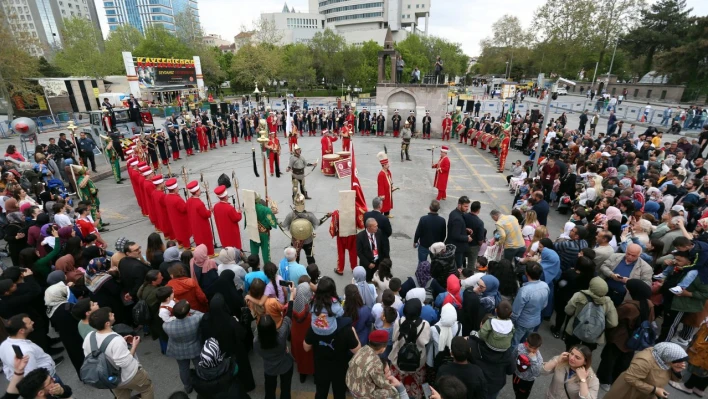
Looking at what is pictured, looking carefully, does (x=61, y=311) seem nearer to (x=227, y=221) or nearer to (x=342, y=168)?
(x=227, y=221)

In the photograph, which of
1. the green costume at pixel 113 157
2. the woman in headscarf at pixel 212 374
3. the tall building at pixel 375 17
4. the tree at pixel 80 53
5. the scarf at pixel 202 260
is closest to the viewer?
the woman in headscarf at pixel 212 374

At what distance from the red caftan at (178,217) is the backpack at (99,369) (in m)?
4.40

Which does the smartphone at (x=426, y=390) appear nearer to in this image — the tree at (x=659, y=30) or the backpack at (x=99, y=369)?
the backpack at (x=99, y=369)

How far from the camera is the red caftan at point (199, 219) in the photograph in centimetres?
707

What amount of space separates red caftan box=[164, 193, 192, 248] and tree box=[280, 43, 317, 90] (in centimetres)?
4808

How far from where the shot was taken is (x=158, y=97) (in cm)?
4556

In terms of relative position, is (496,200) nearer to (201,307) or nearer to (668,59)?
(201,307)

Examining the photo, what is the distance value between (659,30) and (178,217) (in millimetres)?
53541

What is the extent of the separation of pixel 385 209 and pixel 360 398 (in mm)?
6813

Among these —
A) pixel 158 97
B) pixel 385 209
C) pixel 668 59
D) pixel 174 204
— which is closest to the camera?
pixel 174 204

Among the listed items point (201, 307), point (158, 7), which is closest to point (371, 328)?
point (201, 307)

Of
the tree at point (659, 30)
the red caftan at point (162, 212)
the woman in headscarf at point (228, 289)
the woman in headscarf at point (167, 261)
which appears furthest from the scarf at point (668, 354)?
the tree at point (659, 30)

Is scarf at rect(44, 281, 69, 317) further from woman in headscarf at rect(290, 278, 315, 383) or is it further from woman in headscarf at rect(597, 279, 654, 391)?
woman in headscarf at rect(597, 279, 654, 391)

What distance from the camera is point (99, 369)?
10.8 ft
